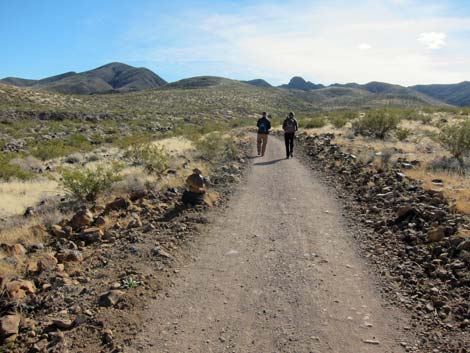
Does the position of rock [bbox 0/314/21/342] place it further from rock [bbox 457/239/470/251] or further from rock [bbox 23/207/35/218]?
rock [bbox 457/239/470/251]

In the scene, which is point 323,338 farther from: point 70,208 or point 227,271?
A: point 70,208

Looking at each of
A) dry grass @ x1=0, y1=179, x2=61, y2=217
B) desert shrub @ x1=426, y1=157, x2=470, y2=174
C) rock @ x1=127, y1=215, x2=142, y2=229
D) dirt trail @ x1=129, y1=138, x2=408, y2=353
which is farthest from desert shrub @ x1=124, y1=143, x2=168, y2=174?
desert shrub @ x1=426, y1=157, x2=470, y2=174

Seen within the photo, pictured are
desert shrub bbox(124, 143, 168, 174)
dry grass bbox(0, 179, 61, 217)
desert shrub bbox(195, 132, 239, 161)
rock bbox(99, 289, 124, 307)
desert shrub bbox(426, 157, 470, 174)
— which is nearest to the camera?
rock bbox(99, 289, 124, 307)

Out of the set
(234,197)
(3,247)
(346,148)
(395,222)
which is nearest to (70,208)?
(3,247)

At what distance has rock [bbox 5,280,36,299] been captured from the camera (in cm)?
516

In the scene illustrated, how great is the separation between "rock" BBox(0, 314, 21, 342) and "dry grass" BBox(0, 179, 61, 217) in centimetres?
638

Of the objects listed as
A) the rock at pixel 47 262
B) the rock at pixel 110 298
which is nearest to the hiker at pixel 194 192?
the rock at pixel 47 262

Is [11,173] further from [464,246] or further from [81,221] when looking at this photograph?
[464,246]

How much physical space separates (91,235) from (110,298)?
8.56 feet

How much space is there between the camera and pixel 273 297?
5148mm

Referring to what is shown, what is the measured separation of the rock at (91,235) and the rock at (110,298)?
2396mm

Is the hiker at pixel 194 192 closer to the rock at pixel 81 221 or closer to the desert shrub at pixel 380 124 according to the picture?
the rock at pixel 81 221

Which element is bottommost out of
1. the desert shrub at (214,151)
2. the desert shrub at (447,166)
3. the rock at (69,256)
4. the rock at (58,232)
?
the rock at (69,256)

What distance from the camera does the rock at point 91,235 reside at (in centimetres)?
729
